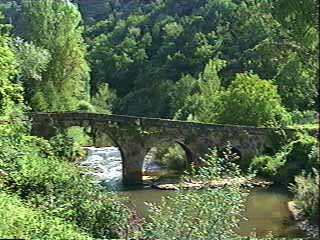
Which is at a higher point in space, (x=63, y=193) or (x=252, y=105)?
(x=252, y=105)

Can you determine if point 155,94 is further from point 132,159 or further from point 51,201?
point 51,201

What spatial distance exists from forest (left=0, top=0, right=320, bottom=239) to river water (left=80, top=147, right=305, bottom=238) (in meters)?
0.99

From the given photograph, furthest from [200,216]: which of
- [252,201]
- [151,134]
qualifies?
[151,134]

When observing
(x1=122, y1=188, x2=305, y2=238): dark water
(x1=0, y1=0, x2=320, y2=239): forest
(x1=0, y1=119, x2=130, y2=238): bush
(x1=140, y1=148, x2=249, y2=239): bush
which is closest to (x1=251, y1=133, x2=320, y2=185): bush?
(x1=0, y1=0, x2=320, y2=239): forest

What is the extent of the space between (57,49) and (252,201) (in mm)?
18041

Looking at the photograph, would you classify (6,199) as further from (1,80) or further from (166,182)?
(166,182)

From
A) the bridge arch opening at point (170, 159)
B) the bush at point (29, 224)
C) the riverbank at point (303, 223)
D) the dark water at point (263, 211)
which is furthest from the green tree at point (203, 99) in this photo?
the bush at point (29, 224)

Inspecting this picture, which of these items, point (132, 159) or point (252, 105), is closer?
point (132, 159)

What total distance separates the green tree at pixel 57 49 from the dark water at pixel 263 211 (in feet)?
36.2

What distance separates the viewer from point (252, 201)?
1271 inches

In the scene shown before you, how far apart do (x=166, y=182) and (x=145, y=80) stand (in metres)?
36.5

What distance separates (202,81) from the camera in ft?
178

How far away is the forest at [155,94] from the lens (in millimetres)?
14695

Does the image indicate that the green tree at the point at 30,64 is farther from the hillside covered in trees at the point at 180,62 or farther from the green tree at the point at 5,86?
the green tree at the point at 5,86
